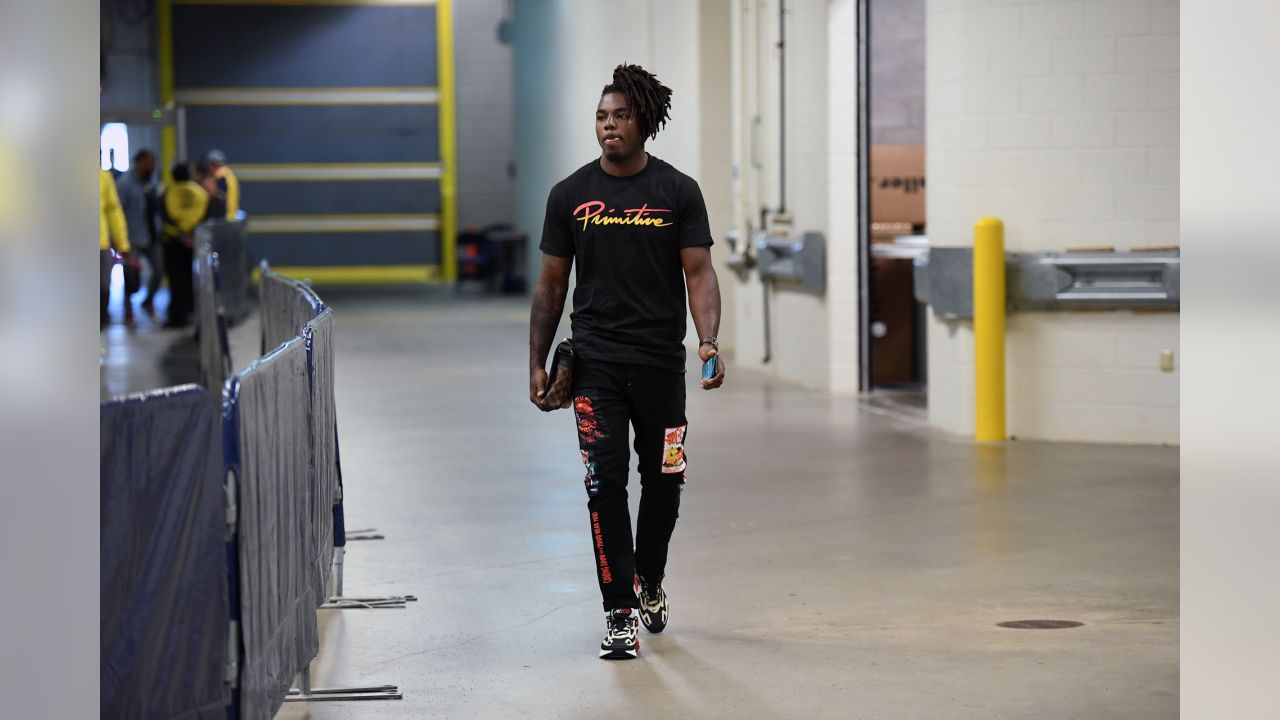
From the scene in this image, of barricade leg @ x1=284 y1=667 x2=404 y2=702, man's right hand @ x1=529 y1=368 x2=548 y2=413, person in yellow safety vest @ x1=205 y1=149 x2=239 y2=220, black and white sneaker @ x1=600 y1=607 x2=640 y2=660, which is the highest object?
person in yellow safety vest @ x1=205 y1=149 x2=239 y2=220

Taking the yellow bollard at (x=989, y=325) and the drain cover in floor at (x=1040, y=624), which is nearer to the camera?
the drain cover in floor at (x=1040, y=624)

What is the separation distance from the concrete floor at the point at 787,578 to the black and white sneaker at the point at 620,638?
42 millimetres

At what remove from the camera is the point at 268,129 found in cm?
2788

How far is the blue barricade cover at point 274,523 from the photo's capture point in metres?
3.56

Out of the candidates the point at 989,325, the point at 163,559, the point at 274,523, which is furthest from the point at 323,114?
the point at 163,559

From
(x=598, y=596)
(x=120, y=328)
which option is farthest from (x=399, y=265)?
(x=598, y=596)

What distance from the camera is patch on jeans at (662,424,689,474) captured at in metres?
5.27

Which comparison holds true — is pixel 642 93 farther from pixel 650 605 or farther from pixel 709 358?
pixel 650 605

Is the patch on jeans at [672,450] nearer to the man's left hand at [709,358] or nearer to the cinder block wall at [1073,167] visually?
the man's left hand at [709,358]

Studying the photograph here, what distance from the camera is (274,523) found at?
3.95 m

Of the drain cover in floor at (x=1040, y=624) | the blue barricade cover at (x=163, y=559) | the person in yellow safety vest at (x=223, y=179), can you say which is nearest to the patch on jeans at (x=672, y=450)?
the drain cover in floor at (x=1040, y=624)

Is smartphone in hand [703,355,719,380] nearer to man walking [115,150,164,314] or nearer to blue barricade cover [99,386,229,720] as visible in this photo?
blue barricade cover [99,386,229,720]

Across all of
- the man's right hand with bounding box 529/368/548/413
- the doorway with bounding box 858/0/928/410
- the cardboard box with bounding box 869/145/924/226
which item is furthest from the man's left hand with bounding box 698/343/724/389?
the cardboard box with bounding box 869/145/924/226

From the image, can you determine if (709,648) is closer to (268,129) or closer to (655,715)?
(655,715)
